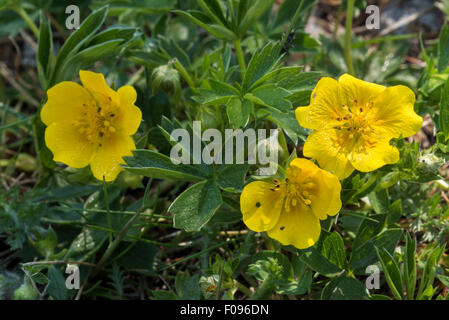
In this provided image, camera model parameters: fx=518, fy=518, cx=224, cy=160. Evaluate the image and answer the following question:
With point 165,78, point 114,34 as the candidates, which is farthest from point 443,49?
point 114,34

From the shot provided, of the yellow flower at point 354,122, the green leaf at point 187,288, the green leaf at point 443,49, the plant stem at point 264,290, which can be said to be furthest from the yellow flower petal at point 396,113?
the green leaf at point 187,288

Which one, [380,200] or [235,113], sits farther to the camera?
[380,200]

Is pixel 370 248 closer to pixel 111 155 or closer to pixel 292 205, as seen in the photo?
pixel 292 205

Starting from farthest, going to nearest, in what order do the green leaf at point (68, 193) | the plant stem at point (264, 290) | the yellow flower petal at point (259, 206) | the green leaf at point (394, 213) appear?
the green leaf at point (68, 193) → the green leaf at point (394, 213) → the yellow flower petal at point (259, 206) → the plant stem at point (264, 290)

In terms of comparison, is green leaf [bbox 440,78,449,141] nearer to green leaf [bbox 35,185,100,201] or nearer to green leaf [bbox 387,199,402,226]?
green leaf [bbox 387,199,402,226]

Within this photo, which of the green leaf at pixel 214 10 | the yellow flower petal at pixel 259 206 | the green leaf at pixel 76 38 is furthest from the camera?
the green leaf at pixel 76 38

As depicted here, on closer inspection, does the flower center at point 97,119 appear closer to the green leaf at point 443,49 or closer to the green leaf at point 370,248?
the green leaf at point 370,248
